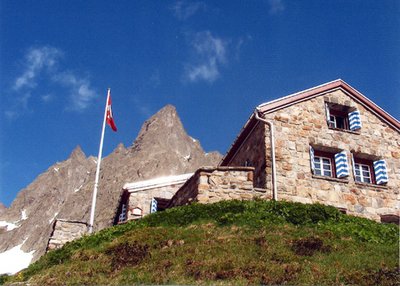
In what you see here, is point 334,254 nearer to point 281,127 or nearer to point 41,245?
point 281,127

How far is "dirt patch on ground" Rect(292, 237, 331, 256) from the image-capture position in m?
12.6

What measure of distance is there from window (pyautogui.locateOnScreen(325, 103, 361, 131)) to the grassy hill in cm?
766

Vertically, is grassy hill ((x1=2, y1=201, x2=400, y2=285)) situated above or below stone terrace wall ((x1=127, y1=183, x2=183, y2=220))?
below

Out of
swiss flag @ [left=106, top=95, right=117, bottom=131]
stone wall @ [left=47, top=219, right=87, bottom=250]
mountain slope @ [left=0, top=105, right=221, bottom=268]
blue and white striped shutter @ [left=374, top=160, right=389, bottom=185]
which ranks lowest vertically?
stone wall @ [left=47, top=219, right=87, bottom=250]

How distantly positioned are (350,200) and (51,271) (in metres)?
14.4

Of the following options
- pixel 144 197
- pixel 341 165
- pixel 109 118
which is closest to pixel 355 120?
pixel 341 165

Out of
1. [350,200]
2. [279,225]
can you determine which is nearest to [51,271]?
[279,225]

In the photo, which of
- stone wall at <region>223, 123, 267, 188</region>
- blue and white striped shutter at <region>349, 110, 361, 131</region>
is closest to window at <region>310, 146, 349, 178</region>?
blue and white striped shutter at <region>349, 110, 361, 131</region>

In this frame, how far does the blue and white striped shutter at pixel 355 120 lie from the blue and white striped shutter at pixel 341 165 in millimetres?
2158

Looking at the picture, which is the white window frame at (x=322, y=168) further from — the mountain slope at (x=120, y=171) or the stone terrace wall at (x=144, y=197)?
the mountain slope at (x=120, y=171)

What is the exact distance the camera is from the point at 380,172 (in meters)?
22.5

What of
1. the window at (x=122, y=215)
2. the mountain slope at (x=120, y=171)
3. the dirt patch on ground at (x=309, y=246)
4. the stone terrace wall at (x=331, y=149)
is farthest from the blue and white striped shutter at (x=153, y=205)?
the mountain slope at (x=120, y=171)

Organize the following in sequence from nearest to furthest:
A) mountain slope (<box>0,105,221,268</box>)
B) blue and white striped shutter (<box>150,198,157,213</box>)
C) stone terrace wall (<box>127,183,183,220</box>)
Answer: blue and white striped shutter (<box>150,198,157,213</box>) → stone terrace wall (<box>127,183,183,220</box>) → mountain slope (<box>0,105,221,268</box>)

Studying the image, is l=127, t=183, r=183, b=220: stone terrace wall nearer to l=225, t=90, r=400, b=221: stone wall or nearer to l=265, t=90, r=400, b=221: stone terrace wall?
l=225, t=90, r=400, b=221: stone wall
